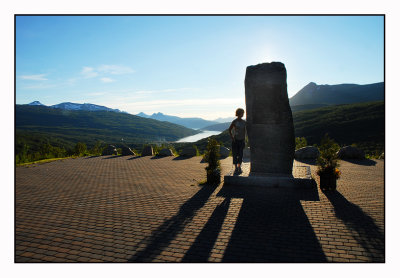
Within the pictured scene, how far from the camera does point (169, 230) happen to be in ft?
16.8

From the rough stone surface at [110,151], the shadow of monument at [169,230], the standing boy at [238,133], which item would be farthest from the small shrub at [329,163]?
the rough stone surface at [110,151]

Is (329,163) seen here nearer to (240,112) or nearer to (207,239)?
(240,112)

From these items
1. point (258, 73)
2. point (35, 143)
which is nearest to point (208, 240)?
point (258, 73)

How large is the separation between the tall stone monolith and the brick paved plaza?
3.67ft

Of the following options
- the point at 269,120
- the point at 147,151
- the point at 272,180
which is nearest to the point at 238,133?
the point at 269,120

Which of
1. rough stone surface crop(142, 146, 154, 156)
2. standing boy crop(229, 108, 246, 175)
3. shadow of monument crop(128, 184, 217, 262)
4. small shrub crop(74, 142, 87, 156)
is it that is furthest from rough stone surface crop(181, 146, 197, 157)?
shadow of monument crop(128, 184, 217, 262)

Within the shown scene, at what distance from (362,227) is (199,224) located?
10.0 feet

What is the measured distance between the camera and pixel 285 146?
28.6 ft

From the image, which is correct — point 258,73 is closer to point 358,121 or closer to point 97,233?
point 97,233

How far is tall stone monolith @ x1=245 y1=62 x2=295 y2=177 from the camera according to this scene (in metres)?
8.60

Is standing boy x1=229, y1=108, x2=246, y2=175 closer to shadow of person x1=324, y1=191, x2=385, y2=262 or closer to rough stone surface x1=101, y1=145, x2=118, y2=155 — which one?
shadow of person x1=324, y1=191, x2=385, y2=262

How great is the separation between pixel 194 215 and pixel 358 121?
A: 239 feet

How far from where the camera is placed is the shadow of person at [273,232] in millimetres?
4062

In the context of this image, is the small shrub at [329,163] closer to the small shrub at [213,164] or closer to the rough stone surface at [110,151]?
the small shrub at [213,164]
